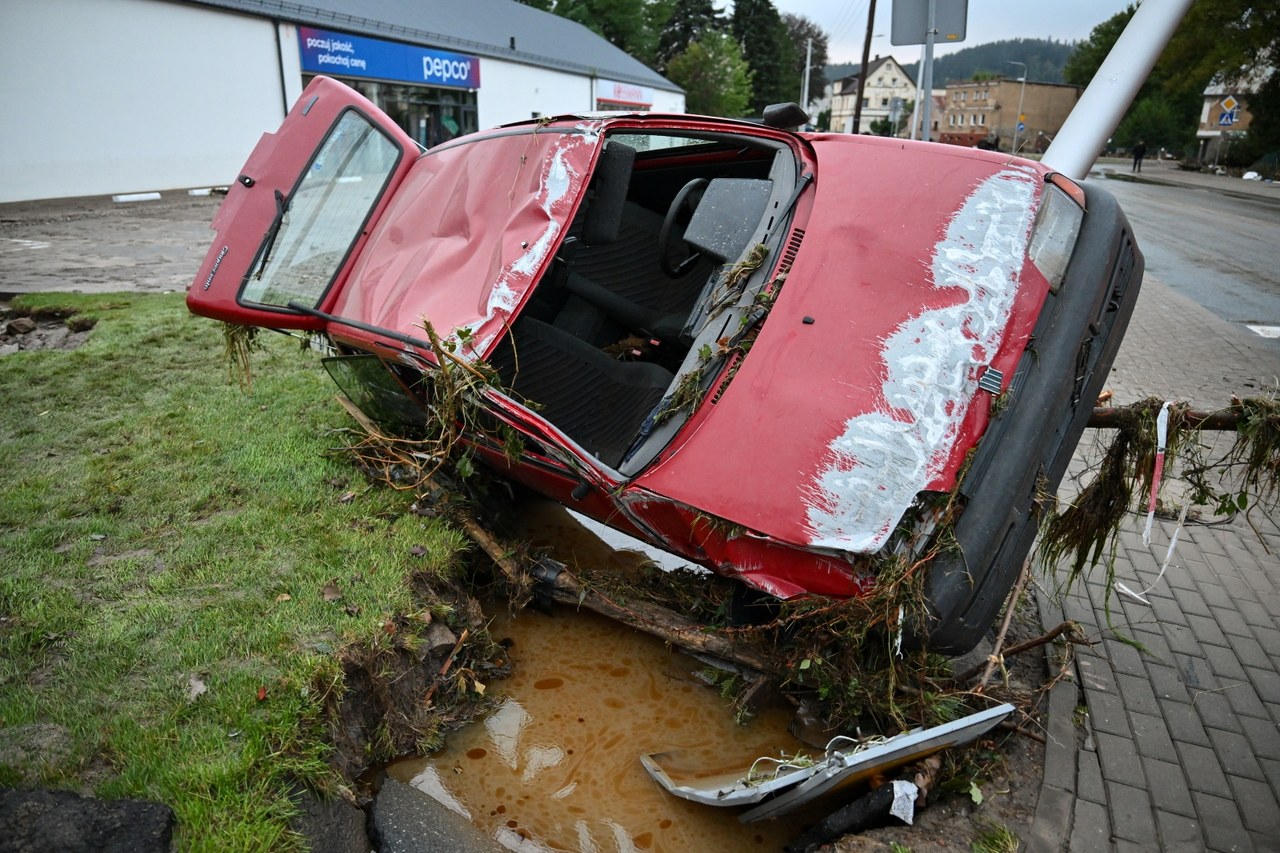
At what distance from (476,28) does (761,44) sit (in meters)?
38.8

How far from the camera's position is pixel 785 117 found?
408cm

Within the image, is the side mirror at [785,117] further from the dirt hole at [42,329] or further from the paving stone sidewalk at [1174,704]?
the dirt hole at [42,329]

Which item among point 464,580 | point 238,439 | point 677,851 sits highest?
point 238,439

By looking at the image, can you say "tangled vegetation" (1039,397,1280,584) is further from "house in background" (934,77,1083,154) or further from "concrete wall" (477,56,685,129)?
"house in background" (934,77,1083,154)

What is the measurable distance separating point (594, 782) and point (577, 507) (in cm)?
109

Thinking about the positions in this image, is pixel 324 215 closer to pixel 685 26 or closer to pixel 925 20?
pixel 925 20

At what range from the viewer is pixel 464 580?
4.00m

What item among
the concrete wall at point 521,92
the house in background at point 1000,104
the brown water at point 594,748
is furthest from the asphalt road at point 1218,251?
the house in background at point 1000,104

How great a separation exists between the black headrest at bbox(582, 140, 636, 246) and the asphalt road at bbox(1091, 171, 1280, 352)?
662cm

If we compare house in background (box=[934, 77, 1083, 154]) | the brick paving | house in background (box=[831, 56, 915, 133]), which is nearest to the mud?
the brick paving

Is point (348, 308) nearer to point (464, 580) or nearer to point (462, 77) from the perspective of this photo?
point (464, 580)

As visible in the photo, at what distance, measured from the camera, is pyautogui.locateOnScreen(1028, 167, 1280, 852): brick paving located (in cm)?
264

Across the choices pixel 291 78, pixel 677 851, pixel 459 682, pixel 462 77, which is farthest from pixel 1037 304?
pixel 462 77

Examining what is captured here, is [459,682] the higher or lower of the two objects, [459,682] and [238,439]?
the lower
